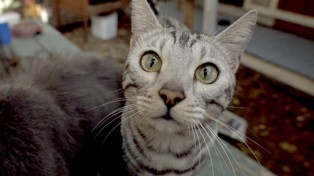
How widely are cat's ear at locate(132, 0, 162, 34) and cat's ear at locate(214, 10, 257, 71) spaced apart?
0.19 metres

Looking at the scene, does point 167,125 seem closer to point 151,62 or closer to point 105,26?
point 151,62

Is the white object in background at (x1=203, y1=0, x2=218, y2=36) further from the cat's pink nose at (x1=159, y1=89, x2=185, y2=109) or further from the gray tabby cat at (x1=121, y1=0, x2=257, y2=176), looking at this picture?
the cat's pink nose at (x1=159, y1=89, x2=185, y2=109)

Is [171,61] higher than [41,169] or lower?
higher

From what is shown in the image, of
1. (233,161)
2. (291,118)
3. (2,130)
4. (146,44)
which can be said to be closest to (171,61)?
(146,44)

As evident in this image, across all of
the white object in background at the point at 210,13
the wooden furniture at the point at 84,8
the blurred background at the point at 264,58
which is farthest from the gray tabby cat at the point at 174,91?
the wooden furniture at the point at 84,8

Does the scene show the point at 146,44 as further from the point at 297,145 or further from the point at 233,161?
the point at 297,145

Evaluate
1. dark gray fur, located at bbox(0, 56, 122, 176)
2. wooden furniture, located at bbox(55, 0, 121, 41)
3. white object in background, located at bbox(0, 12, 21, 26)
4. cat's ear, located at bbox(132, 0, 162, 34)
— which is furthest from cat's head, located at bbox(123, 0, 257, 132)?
wooden furniture, located at bbox(55, 0, 121, 41)

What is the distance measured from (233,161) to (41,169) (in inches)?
30.6

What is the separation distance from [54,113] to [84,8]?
2506mm

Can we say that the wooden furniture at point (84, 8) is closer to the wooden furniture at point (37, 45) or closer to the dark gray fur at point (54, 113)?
the wooden furniture at point (37, 45)

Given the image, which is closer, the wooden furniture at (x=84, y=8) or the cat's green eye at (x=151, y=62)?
the cat's green eye at (x=151, y=62)

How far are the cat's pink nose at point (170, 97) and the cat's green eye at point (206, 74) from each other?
0.31 ft

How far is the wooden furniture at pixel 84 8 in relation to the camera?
317 cm

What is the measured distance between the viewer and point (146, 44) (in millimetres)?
858
